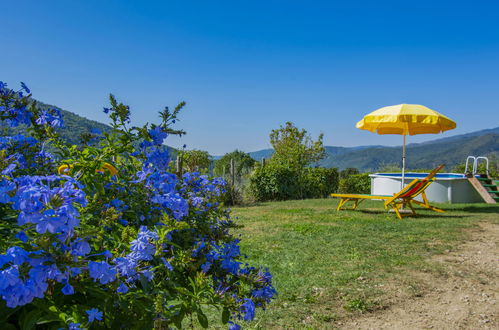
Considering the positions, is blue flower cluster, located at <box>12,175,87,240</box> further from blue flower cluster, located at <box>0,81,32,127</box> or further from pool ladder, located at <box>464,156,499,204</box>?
pool ladder, located at <box>464,156,499,204</box>

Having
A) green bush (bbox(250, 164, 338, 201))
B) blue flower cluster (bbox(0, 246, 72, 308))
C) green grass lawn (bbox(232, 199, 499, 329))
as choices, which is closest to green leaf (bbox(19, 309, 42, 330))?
blue flower cluster (bbox(0, 246, 72, 308))

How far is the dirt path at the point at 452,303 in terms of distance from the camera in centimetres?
304

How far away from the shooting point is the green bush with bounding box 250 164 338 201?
12469 mm

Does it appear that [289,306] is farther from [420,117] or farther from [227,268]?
[420,117]

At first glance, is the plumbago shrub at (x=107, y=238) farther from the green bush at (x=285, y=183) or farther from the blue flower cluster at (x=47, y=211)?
the green bush at (x=285, y=183)

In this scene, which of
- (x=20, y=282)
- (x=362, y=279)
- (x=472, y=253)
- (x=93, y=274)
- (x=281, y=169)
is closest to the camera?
(x=20, y=282)

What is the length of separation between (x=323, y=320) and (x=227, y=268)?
1639 mm

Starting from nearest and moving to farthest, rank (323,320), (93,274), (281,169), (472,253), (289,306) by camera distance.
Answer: (93,274) < (323,320) < (289,306) < (472,253) < (281,169)

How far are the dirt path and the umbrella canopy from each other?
13.8 ft

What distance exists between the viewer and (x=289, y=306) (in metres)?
3.25

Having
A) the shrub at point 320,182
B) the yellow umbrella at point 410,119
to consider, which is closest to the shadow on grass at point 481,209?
the yellow umbrella at point 410,119

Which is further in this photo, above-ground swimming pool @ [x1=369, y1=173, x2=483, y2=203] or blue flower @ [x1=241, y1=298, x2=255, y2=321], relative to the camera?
above-ground swimming pool @ [x1=369, y1=173, x2=483, y2=203]

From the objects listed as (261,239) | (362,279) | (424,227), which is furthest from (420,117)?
(362,279)

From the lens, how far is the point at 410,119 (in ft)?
27.8
